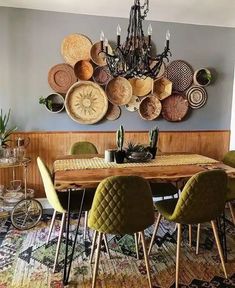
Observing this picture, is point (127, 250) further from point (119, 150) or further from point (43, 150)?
point (43, 150)

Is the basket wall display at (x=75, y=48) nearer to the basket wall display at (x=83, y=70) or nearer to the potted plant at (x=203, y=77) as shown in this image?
the basket wall display at (x=83, y=70)

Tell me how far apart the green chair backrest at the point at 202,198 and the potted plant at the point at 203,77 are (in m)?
1.94

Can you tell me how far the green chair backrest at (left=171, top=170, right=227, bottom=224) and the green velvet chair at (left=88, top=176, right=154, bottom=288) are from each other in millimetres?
237

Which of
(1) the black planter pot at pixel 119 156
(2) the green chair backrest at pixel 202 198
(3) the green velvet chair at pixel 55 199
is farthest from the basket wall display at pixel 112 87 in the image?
(2) the green chair backrest at pixel 202 198

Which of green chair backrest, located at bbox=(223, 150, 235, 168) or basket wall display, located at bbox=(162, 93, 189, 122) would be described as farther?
basket wall display, located at bbox=(162, 93, 189, 122)

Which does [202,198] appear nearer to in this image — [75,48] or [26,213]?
[26,213]

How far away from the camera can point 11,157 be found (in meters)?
2.96

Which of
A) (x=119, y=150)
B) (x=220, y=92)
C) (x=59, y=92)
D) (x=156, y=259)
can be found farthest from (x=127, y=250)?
(x=220, y=92)

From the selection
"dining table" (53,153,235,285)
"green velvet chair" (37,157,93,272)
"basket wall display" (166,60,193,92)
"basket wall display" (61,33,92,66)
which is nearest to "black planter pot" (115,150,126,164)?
A: "dining table" (53,153,235,285)

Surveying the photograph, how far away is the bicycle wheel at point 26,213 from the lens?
296cm

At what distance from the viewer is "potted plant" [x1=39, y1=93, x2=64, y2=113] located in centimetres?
329

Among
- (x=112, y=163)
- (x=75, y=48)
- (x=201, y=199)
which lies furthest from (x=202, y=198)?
(x=75, y=48)

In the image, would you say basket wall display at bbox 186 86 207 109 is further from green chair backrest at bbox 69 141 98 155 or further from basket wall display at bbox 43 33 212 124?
green chair backrest at bbox 69 141 98 155

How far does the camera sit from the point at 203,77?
364 centimetres
